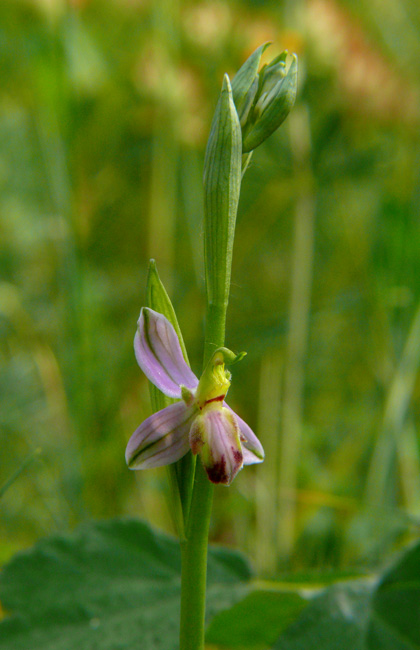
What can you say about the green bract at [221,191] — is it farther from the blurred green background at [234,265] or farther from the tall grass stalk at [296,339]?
the tall grass stalk at [296,339]

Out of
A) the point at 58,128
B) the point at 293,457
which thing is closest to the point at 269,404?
the point at 293,457

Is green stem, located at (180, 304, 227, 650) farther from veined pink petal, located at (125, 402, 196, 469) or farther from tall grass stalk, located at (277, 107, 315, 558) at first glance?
tall grass stalk, located at (277, 107, 315, 558)

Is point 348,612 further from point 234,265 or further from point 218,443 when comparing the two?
point 234,265

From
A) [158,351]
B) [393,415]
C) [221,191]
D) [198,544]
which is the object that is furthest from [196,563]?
[393,415]

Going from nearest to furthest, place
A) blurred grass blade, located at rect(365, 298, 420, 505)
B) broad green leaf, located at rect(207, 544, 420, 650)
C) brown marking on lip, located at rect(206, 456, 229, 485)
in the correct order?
brown marking on lip, located at rect(206, 456, 229, 485) → broad green leaf, located at rect(207, 544, 420, 650) → blurred grass blade, located at rect(365, 298, 420, 505)

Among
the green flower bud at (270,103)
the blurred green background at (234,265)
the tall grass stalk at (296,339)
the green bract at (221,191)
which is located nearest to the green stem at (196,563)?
the green bract at (221,191)

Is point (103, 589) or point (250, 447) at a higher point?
point (250, 447)

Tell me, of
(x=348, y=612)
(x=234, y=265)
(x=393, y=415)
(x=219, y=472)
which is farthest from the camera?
(x=234, y=265)

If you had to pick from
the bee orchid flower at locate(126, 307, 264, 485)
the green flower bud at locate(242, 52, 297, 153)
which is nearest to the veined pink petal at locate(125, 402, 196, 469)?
the bee orchid flower at locate(126, 307, 264, 485)
